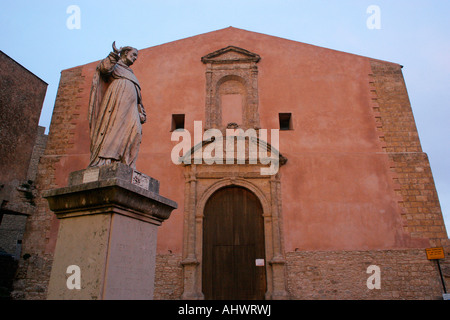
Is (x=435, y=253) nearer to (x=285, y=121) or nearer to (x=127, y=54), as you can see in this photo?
(x=285, y=121)

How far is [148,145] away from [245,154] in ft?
9.10

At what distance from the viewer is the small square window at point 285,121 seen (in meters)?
10.0

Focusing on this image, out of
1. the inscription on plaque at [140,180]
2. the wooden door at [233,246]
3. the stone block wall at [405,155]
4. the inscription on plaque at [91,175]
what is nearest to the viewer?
the inscription on plaque at [91,175]

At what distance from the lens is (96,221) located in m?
2.99

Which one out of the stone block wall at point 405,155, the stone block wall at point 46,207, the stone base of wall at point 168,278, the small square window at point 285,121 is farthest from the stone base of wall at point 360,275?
the stone block wall at point 46,207

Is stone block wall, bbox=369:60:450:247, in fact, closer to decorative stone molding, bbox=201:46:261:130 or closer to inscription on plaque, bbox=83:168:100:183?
decorative stone molding, bbox=201:46:261:130

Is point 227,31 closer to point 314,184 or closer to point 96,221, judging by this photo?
point 314,184

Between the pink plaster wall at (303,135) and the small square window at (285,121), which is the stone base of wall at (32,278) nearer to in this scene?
the pink plaster wall at (303,135)

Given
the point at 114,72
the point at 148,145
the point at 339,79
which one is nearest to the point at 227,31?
the point at 339,79

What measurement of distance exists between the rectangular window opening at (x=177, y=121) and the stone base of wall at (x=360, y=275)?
15.7 ft

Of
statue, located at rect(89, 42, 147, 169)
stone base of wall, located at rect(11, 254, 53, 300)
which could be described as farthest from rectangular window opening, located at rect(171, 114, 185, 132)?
statue, located at rect(89, 42, 147, 169)

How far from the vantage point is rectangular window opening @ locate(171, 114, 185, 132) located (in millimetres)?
10070

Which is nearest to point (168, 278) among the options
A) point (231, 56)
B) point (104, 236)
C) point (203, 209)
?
point (203, 209)

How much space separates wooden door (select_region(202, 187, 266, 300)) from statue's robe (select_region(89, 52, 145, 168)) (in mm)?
5376
